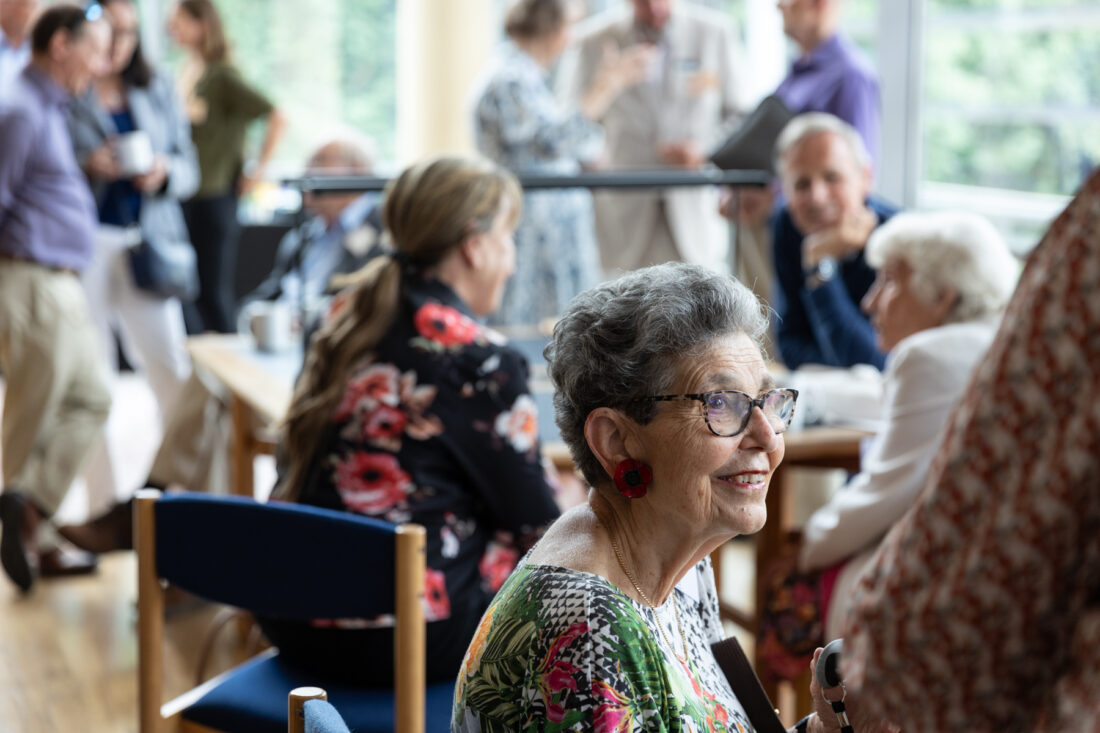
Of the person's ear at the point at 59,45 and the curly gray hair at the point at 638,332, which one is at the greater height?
the person's ear at the point at 59,45

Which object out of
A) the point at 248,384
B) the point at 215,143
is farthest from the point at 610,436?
the point at 215,143

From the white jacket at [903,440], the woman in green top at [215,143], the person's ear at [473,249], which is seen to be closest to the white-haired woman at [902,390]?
the white jacket at [903,440]

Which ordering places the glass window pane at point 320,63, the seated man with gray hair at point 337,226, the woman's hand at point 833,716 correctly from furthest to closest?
the glass window pane at point 320,63
the seated man with gray hair at point 337,226
the woman's hand at point 833,716

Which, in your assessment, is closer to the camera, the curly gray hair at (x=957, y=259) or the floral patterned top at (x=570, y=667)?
the floral patterned top at (x=570, y=667)

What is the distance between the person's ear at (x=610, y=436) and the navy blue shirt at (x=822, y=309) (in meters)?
1.91

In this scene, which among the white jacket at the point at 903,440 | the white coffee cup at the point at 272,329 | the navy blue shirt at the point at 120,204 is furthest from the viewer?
the navy blue shirt at the point at 120,204

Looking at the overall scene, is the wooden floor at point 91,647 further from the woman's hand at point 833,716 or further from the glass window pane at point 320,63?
the glass window pane at point 320,63

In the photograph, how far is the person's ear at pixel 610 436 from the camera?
1246mm

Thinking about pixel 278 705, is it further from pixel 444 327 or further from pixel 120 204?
pixel 120 204

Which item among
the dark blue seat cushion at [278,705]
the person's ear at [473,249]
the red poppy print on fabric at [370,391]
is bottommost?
the dark blue seat cushion at [278,705]

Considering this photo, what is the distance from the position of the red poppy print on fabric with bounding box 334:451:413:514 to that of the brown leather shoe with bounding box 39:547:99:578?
7.18 ft

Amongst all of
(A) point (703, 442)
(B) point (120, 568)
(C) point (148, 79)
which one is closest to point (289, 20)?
(C) point (148, 79)

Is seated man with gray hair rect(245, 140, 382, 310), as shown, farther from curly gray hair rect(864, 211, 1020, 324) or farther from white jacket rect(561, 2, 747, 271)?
curly gray hair rect(864, 211, 1020, 324)

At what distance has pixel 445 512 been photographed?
1.97 m
